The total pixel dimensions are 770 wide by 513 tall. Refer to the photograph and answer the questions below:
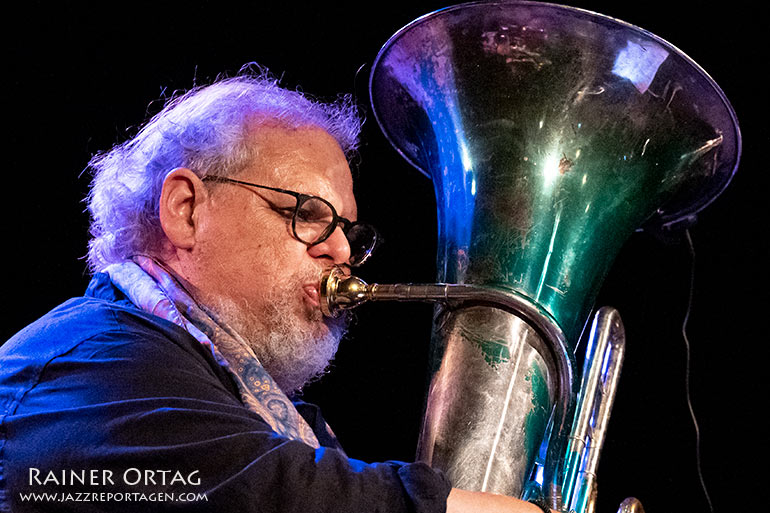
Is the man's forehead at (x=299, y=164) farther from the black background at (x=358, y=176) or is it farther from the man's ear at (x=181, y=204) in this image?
the black background at (x=358, y=176)

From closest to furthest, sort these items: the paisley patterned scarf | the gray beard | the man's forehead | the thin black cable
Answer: the paisley patterned scarf < the gray beard < the man's forehead < the thin black cable

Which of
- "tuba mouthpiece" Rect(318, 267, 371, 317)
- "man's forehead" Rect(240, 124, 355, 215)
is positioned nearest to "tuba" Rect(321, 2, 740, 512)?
"tuba mouthpiece" Rect(318, 267, 371, 317)

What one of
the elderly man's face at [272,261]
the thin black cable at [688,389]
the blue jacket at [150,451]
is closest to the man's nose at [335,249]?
the elderly man's face at [272,261]

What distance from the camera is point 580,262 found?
176 centimetres

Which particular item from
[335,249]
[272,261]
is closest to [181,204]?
[272,261]

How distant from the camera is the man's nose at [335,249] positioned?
70.0 inches

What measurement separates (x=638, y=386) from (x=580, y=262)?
1.06 metres

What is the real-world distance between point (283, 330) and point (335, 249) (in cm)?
23

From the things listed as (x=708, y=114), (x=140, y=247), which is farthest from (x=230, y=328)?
(x=708, y=114)

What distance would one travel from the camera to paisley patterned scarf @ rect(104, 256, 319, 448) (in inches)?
54.4

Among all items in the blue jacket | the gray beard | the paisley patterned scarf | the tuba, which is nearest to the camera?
the blue jacket

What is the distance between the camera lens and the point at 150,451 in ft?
3.36

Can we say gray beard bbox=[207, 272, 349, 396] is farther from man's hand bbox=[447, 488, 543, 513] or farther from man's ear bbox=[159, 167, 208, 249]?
man's hand bbox=[447, 488, 543, 513]

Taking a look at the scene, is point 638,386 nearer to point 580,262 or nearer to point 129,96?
point 580,262
